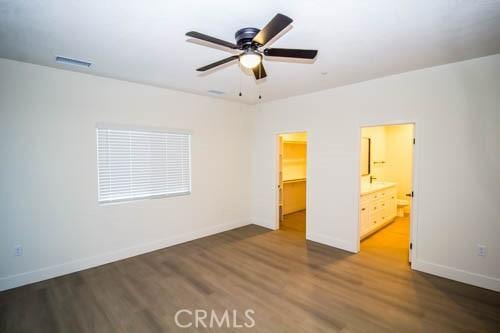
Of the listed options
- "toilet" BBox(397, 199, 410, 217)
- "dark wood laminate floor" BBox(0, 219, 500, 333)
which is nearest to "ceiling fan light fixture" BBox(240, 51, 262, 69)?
"dark wood laminate floor" BBox(0, 219, 500, 333)

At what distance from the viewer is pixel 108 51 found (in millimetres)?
2775

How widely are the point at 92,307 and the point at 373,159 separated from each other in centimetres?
652

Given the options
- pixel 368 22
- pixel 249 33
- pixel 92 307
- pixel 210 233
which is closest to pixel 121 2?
pixel 249 33

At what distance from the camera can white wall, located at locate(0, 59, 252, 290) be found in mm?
3043

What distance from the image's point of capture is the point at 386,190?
5.52 metres

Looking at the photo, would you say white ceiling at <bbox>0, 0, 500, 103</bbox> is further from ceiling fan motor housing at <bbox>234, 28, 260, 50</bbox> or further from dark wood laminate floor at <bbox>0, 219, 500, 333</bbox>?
dark wood laminate floor at <bbox>0, 219, 500, 333</bbox>

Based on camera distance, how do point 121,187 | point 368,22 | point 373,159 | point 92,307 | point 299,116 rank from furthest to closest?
point 373,159
point 299,116
point 121,187
point 92,307
point 368,22

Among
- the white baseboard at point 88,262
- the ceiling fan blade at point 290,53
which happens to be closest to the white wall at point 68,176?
the white baseboard at point 88,262

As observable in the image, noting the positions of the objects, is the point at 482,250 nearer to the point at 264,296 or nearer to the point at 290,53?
the point at 264,296

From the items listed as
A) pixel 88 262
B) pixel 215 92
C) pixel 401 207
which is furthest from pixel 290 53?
pixel 401 207

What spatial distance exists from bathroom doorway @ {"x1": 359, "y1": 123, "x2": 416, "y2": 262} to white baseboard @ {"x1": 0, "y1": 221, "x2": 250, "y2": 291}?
328 centimetres

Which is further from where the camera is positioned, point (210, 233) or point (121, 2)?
point (210, 233)

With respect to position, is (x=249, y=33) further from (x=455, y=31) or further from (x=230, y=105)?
(x=230, y=105)

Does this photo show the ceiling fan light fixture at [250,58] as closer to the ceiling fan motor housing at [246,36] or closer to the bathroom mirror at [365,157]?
the ceiling fan motor housing at [246,36]
